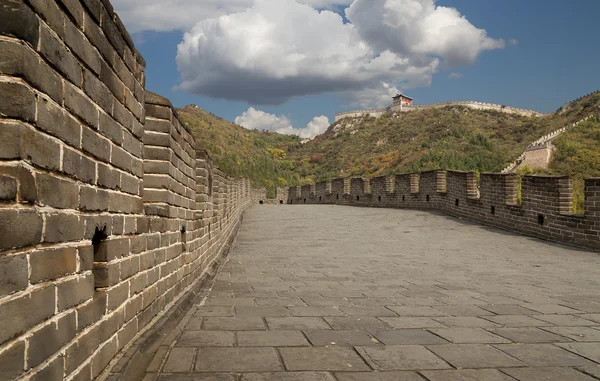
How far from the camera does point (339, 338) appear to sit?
3904 millimetres

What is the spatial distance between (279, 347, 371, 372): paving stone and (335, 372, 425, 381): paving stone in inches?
3.6

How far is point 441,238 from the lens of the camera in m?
12.1

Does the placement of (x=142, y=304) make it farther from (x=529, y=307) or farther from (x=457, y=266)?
(x=457, y=266)

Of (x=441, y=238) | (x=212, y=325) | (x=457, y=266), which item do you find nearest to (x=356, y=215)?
(x=441, y=238)

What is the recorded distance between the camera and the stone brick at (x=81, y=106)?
7.40 feet

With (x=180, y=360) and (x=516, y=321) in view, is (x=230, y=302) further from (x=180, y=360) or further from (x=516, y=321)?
(x=516, y=321)

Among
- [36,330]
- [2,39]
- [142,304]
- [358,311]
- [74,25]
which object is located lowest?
[358,311]

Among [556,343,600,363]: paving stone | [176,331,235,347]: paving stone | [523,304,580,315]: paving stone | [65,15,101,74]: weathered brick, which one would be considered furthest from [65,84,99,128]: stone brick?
[523,304,580,315]: paving stone

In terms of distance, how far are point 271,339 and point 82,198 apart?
200cm

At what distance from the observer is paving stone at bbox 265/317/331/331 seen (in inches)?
166

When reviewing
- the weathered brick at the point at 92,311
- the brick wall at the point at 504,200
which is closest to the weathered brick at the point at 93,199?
the weathered brick at the point at 92,311

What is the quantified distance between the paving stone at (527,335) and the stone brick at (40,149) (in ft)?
11.5

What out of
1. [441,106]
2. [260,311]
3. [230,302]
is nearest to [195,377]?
[260,311]

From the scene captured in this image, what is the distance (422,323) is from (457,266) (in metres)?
4.07
